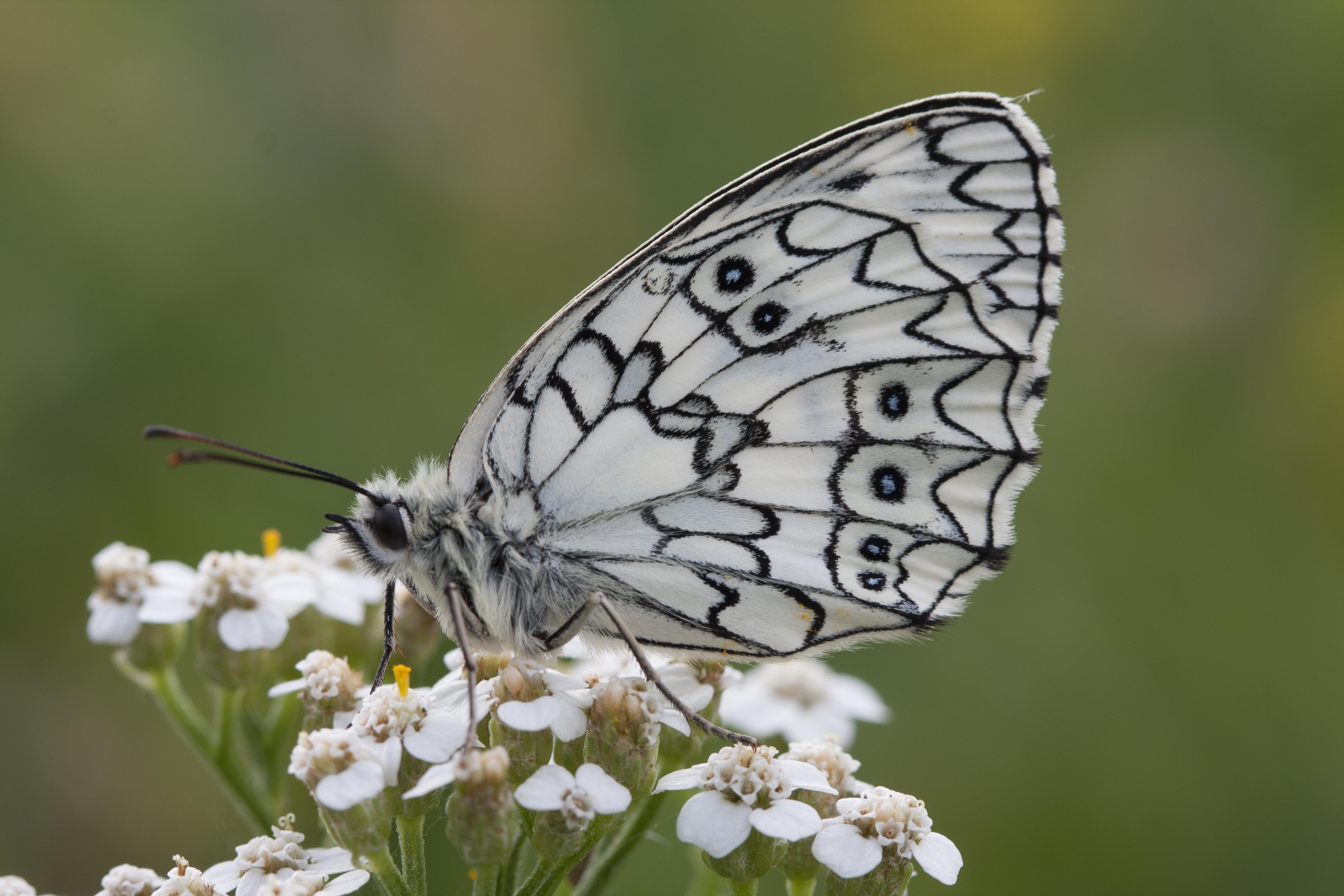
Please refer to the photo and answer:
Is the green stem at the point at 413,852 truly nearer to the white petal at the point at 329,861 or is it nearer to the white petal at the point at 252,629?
the white petal at the point at 329,861

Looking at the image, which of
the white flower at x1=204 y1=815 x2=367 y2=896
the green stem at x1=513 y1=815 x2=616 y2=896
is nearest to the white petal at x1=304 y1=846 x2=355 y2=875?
the white flower at x1=204 y1=815 x2=367 y2=896

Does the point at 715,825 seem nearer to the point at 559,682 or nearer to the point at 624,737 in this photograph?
the point at 624,737

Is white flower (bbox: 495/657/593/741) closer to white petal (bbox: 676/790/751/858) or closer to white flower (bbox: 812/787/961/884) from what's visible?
white petal (bbox: 676/790/751/858)

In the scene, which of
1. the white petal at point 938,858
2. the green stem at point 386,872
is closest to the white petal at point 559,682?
the green stem at point 386,872

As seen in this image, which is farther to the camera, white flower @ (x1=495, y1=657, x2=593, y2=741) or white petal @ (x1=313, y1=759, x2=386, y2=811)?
white flower @ (x1=495, y1=657, x2=593, y2=741)

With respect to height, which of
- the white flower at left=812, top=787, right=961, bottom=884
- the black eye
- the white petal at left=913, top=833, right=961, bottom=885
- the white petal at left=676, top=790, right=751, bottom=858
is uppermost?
the black eye

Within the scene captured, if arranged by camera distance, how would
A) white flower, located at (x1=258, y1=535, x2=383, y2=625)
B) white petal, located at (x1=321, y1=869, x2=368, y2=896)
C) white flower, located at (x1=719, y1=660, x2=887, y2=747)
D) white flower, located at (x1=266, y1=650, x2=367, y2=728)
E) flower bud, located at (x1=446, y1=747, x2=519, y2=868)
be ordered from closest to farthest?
flower bud, located at (x1=446, y1=747, x2=519, y2=868)
white petal, located at (x1=321, y1=869, x2=368, y2=896)
white flower, located at (x1=266, y1=650, x2=367, y2=728)
white flower, located at (x1=258, y1=535, x2=383, y2=625)
white flower, located at (x1=719, y1=660, x2=887, y2=747)

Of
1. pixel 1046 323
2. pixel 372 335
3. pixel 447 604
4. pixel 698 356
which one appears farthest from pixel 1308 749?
pixel 372 335
